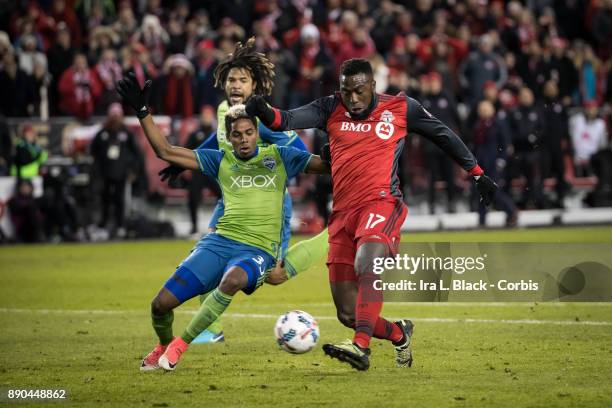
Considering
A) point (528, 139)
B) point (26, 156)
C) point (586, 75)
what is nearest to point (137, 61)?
point (26, 156)

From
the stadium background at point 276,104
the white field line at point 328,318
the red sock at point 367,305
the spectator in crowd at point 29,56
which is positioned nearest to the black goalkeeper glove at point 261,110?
the red sock at point 367,305

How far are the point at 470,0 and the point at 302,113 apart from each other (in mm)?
20083

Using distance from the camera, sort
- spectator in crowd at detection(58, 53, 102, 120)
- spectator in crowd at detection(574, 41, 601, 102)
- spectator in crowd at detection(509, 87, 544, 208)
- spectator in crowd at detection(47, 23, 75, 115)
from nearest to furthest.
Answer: spectator in crowd at detection(58, 53, 102, 120), spectator in crowd at detection(47, 23, 75, 115), spectator in crowd at detection(509, 87, 544, 208), spectator in crowd at detection(574, 41, 601, 102)

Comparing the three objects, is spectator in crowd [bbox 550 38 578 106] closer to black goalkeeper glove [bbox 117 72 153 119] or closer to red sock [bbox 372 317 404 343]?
red sock [bbox 372 317 404 343]

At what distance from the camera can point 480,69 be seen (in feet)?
88.3

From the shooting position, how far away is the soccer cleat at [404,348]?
1014 cm

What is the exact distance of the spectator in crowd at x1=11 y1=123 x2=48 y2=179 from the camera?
24.0 m

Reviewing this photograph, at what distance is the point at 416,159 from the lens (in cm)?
2634

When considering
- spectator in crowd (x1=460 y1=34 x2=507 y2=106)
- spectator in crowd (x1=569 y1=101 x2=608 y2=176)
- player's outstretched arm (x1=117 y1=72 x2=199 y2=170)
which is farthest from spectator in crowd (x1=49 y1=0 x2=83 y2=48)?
player's outstretched arm (x1=117 y1=72 x2=199 y2=170)

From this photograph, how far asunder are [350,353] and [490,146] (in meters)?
16.5

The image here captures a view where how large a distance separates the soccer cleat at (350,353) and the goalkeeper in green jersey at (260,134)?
1.87 meters

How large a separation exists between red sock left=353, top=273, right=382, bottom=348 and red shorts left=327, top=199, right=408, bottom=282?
0.31m

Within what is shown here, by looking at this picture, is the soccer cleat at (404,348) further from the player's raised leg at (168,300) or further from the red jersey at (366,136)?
the player's raised leg at (168,300)

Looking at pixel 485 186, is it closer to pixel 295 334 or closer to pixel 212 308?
pixel 295 334
